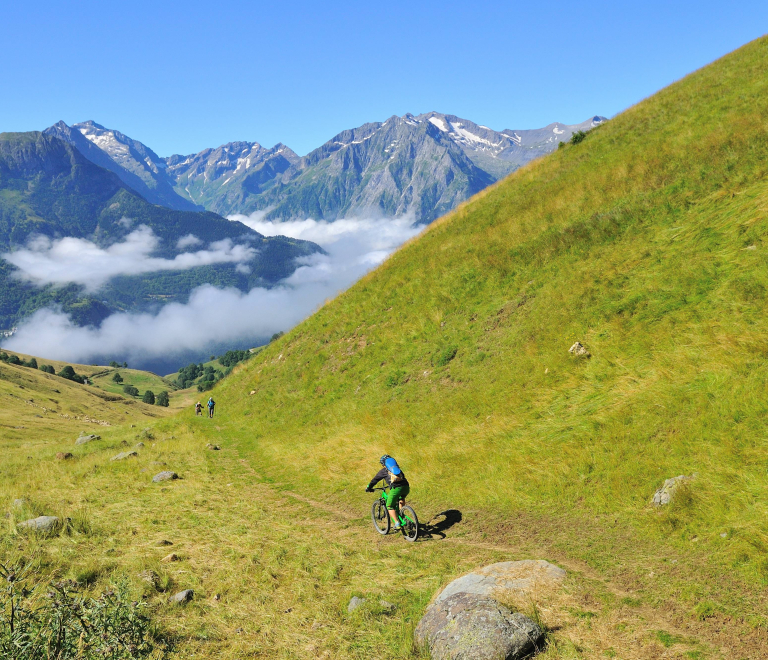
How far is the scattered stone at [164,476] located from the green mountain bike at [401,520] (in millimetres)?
11064

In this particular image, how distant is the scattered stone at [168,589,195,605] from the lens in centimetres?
873

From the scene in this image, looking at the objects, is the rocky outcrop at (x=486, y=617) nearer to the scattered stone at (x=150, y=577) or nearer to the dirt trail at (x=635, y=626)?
the dirt trail at (x=635, y=626)

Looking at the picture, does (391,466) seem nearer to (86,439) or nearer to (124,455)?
(124,455)

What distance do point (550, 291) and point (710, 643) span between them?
16030mm

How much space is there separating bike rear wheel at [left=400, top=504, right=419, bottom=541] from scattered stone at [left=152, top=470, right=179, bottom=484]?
12.4m

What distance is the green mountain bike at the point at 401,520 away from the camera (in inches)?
480

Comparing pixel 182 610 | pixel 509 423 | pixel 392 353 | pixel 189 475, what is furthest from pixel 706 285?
pixel 189 475

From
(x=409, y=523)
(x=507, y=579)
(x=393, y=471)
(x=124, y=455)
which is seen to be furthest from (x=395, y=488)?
(x=124, y=455)

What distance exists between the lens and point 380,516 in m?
13.7

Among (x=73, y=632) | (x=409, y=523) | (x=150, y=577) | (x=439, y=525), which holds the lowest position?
(x=439, y=525)

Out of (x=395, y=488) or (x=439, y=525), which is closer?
(x=395, y=488)

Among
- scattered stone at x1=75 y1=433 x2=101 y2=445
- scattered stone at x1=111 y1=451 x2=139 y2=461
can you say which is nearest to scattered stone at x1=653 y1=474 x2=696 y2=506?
scattered stone at x1=111 y1=451 x2=139 y2=461

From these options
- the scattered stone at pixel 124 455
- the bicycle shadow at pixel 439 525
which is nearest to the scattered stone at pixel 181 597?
the bicycle shadow at pixel 439 525

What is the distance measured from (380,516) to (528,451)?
4938 millimetres
